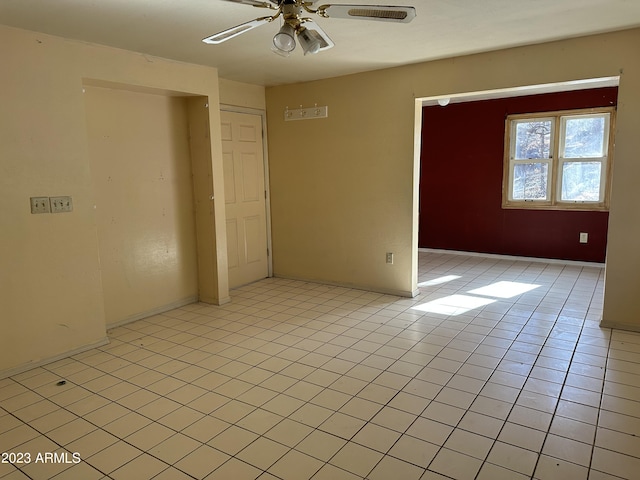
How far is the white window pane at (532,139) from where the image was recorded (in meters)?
5.90

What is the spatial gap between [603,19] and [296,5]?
7.60ft

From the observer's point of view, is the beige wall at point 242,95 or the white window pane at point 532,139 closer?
the beige wall at point 242,95

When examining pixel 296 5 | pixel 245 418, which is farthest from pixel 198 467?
pixel 296 5

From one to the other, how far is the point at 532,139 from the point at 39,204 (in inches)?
232

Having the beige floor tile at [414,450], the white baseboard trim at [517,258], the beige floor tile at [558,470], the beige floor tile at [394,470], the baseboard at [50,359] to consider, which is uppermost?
the white baseboard trim at [517,258]

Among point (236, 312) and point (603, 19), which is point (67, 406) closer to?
→ point (236, 312)

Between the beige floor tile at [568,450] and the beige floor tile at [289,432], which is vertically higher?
the beige floor tile at [568,450]

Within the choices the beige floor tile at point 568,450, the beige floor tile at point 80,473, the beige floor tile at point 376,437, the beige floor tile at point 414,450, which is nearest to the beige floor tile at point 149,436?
the beige floor tile at point 80,473

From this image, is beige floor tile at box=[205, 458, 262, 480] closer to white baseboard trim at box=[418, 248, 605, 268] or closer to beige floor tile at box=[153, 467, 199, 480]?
beige floor tile at box=[153, 467, 199, 480]

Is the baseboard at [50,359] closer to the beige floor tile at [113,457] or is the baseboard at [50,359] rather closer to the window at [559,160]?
the beige floor tile at [113,457]

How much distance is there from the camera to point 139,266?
402cm

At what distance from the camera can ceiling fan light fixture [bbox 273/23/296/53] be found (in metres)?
2.05

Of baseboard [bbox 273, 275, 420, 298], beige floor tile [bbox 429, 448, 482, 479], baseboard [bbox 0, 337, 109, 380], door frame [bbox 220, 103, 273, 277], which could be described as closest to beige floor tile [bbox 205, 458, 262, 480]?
beige floor tile [bbox 429, 448, 482, 479]

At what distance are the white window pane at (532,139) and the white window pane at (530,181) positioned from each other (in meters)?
0.14
